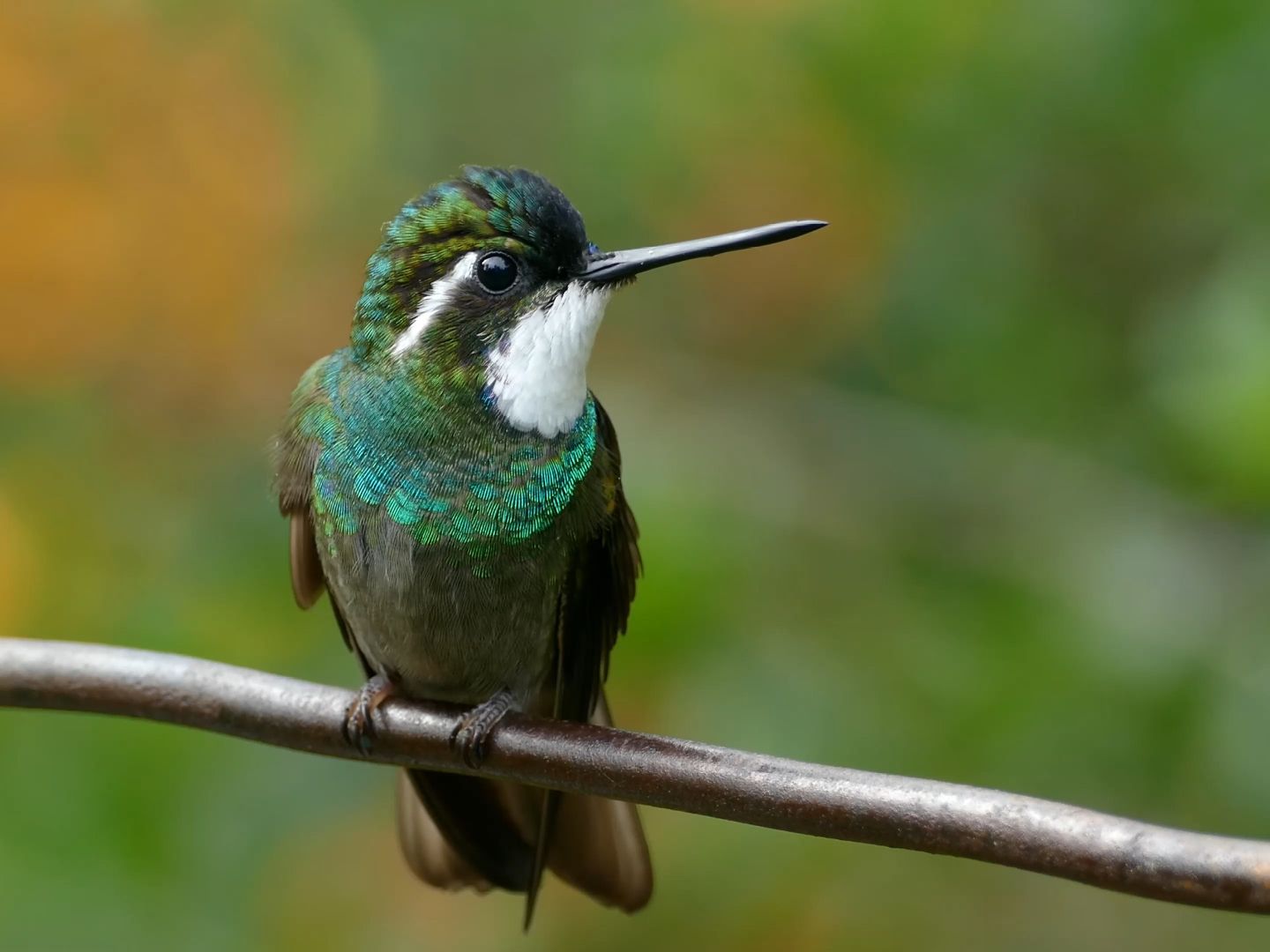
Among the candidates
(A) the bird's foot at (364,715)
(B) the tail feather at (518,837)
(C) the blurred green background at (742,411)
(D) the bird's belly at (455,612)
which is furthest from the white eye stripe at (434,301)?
(B) the tail feather at (518,837)

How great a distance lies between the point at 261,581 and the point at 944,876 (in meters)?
2.02

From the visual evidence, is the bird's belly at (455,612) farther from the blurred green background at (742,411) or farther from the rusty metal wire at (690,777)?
the blurred green background at (742,411)

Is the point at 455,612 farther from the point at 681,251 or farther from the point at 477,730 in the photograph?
the point at 681,251

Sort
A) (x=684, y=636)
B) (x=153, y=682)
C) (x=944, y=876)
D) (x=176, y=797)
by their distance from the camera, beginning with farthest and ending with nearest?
(x=944, y=876) < (x=176, y=797) < (x=684, y=636) < (x=153, y=682)

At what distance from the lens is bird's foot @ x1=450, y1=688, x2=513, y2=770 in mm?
2944

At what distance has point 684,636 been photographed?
12.4 feet

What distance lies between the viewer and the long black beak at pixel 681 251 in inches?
108

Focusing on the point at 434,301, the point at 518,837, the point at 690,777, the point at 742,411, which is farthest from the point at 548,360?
the point at 742,411

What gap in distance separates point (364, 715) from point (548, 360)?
786 millimetres

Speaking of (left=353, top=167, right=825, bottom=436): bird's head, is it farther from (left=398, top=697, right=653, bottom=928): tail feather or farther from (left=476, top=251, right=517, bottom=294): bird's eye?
(left=398, top=697, right=653, bottom=928): tail feather

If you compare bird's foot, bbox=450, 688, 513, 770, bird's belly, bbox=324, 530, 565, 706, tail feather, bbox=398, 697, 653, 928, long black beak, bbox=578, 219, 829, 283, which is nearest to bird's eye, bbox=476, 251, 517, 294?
long black beak, bbox=578, 219, 829, 283

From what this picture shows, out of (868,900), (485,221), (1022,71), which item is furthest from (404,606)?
(1022,71)

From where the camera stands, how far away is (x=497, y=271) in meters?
3.18

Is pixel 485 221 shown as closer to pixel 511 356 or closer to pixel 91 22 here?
pixel 511 356
